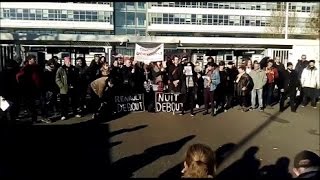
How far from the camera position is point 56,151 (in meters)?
8.60

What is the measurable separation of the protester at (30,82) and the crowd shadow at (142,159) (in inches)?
171

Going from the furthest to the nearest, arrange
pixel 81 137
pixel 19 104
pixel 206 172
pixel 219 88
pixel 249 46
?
pixel 249 46 < pixel 219 88 < pixel 19 104 < pixel 81 137 < pixel 206 172

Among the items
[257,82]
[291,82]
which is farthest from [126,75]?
[291,82]

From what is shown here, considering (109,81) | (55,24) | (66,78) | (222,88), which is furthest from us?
(55,24)

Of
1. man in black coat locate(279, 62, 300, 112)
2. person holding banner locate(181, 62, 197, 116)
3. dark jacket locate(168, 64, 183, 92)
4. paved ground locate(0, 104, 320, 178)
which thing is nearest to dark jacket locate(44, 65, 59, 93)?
paved ground locate(0, 104, 320, 178)

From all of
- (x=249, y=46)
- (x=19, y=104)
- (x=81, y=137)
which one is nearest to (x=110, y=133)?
(x=81, y=137)

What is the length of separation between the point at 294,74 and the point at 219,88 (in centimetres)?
254

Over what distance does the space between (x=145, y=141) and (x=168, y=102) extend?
15.7 feet

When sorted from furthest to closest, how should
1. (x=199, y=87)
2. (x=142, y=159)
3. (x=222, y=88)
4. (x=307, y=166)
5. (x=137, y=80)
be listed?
(x=199, y=87) < (x=222, y=88) < (x=137, y=80) < (x=142, y=159) < (x=307, y=166)

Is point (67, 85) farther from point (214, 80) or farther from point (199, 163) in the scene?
point (199, 163)

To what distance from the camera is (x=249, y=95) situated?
15586 millimetres

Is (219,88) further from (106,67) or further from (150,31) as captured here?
(150,31)

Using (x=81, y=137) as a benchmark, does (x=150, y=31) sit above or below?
above

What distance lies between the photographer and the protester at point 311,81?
51.0 ft
